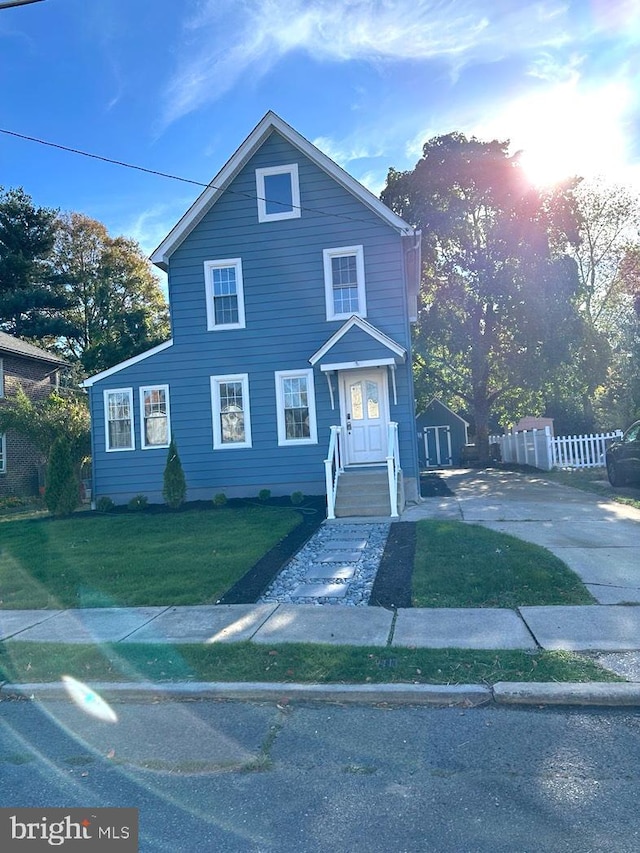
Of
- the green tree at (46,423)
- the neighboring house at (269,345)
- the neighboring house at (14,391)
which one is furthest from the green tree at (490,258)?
the neighboring house at (14,391)

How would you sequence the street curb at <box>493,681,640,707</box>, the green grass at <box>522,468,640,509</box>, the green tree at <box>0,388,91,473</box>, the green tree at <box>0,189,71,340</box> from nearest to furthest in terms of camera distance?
the street curb at <box>493,681,640,707</box>
the green grass at <box>522,468,640,509</box>
the green tree at <box>0,388,91,473</box>
the green tree at <box>0,189,71,340</box>

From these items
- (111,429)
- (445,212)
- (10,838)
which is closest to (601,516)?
(10,838)

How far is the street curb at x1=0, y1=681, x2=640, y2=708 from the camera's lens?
4344 mm

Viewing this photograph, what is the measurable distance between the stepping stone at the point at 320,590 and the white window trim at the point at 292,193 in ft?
32.7

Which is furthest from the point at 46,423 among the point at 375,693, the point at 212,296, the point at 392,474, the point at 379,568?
the point at 375,693

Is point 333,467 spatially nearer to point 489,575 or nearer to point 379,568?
point 379,568

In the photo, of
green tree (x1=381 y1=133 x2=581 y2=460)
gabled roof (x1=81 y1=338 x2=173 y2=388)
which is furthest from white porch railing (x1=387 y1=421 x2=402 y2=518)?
green tree (x1=381 y1=133 x2=581 y2=460)

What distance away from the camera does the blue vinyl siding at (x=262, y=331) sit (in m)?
14.5

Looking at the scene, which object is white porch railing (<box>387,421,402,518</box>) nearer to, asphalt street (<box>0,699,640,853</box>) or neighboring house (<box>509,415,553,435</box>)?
asphalt street (<box>0,699,640,853</box>)

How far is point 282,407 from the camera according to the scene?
1495cm

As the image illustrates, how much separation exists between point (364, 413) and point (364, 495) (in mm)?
2664

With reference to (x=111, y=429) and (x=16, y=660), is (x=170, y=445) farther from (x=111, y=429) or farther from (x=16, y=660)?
(x=16, y=660)

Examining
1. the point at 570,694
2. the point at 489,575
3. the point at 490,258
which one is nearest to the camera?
the point at 570,694

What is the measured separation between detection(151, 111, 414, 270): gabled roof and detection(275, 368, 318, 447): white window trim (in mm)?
3961
